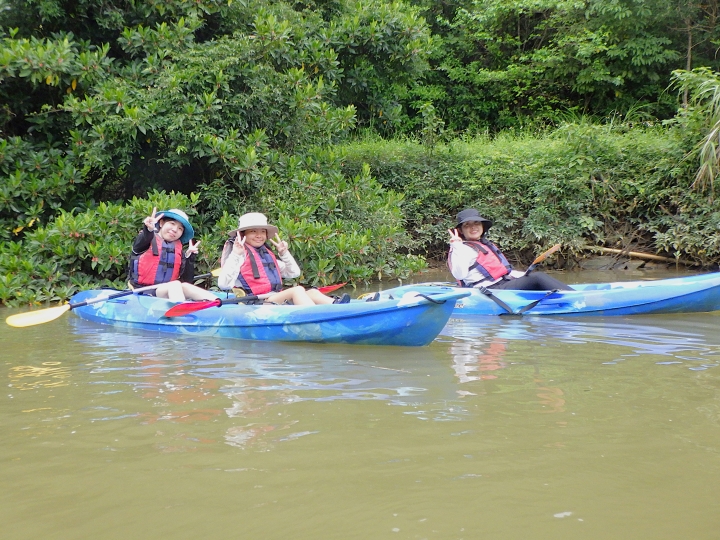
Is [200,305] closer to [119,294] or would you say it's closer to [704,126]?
[119,294]

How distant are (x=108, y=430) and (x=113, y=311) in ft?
11.2

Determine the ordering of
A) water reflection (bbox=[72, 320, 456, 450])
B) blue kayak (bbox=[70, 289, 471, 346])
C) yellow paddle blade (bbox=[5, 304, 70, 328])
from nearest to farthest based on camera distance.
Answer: water reflection (bbox=[72, 320, 456, 450])
blue kayak (bbox=[70, 289, 471, 346])
yellow paddle blade (bbox=[5, 304, 70, 328])

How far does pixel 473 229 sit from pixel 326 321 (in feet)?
7.59

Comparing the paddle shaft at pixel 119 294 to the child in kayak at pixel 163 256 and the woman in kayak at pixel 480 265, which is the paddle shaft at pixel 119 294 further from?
the woman in kayak at pixel 480 265

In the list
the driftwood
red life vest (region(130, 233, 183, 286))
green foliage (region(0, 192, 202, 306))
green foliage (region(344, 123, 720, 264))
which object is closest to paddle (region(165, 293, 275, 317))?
red life vest (region(130, 233, 183, 286))

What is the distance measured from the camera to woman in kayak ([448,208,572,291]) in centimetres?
695

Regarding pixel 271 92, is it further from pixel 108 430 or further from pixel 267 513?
pixel 267 513

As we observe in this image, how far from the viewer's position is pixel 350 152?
1233 cm

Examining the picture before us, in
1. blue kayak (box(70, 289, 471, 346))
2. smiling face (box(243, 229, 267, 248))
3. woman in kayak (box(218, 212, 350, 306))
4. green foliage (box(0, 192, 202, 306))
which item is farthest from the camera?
green foliage (box(0, 192, 202, 306))

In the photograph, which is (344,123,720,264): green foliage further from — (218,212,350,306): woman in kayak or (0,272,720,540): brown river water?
(0,272,720,540): brown river water

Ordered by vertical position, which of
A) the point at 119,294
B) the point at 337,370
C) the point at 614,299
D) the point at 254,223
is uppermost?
the point at 254,223

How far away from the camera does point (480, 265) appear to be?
7.08 meters

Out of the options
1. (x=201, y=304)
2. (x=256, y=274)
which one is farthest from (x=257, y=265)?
(x=201, y=304)

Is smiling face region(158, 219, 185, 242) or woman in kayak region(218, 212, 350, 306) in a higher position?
smiling face region(158, 219, 185, 242)
